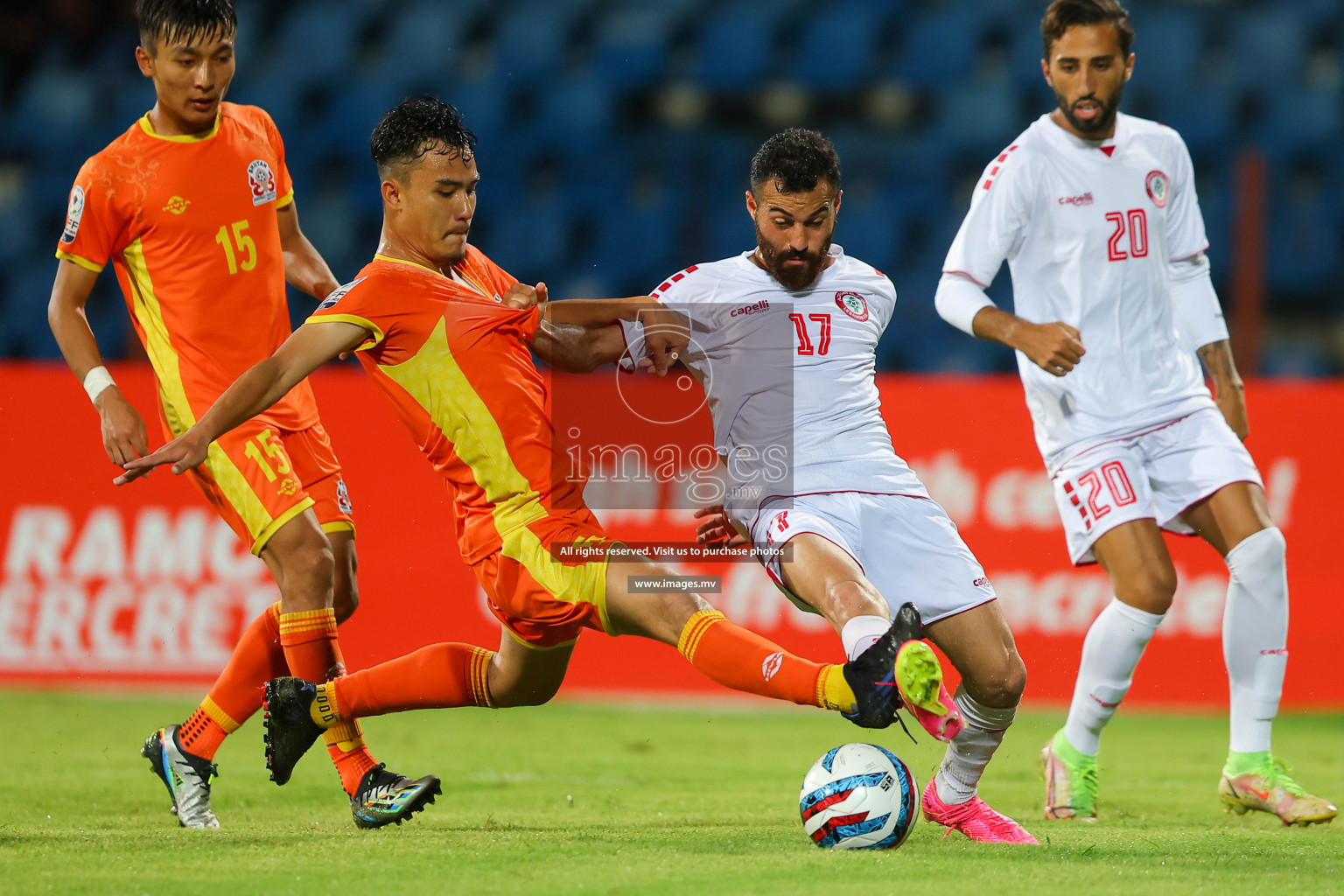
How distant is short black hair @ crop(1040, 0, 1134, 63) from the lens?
14.5ft

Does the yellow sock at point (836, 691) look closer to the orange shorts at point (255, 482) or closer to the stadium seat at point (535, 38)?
the orange shorts at point (255, 482)

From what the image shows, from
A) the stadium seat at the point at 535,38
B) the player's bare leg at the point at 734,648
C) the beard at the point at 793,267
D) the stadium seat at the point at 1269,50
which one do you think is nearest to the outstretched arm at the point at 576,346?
the beard at the point at 793,267

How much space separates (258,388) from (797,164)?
5.17 feet

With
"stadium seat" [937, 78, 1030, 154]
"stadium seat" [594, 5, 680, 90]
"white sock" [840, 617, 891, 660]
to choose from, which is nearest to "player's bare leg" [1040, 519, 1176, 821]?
"white sock" [840, 617, 891, 660]

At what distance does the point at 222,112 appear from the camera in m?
4.58

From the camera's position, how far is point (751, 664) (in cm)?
356

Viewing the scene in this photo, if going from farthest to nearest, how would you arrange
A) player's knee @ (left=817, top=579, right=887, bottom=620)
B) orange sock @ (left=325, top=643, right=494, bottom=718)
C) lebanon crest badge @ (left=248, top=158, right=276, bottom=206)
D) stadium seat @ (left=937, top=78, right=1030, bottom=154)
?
stadium seat @ (left=937, top=78, right=1030, bottom=154), lebanon crest badge @ (left=248, top=158, right=276, bottom=206), orange sock @ (left=325, top=643, right=494, bottom=718), player's knee @ (left=817, top=579, right=887, bottom=620)

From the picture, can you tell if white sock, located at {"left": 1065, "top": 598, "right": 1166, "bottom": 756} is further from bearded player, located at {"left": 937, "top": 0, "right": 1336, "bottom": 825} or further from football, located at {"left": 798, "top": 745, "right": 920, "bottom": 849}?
football, located at {"left": 798, "top": 745, "right": 920, "bottom": 849}

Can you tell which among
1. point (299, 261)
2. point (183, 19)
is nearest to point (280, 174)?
point (299, 261)

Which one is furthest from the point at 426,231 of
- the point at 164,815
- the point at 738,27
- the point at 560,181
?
the point at 738,27

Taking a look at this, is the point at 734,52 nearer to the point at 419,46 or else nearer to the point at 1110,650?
the point at 419,46

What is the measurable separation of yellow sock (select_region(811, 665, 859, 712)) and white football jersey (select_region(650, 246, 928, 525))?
725 millimetres

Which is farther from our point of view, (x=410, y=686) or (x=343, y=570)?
(x=343, y=570)

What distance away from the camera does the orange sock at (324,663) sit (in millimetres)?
→ 4152
